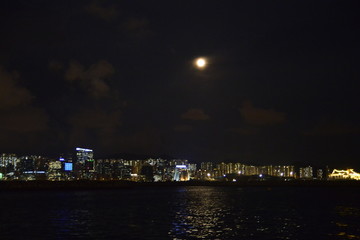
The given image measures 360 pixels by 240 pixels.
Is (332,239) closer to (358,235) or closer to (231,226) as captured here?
(358,235)

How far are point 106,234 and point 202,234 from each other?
358 inches

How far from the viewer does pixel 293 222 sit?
5509 cm

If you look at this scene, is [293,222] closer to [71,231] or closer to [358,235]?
[358,235]

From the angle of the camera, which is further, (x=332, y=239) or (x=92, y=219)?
(x=92, y=219)

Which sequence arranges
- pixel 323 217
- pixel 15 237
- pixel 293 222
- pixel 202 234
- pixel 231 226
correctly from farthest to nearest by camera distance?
pixel 323 217 < pixel 293 222 < pixel 231 226 < pixel 202 234 < pixel 15 237

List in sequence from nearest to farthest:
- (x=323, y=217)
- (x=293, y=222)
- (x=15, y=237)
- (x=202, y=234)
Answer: (x=15, y=237)
(x=202, y=234)
(x=293, y=222)
(x=323, y=217)

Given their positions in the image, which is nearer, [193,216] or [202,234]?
[202,234]

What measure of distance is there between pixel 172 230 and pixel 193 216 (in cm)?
1667

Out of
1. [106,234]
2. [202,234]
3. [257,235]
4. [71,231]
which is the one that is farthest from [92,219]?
[257,235]

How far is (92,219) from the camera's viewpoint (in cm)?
5794

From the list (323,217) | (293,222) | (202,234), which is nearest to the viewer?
(202,234)

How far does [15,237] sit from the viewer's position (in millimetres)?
41219

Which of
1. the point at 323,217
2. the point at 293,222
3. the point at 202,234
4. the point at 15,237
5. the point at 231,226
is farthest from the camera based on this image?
the point at 323,217

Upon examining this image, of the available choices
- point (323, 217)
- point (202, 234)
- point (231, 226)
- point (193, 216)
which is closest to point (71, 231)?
point (202, 234)
